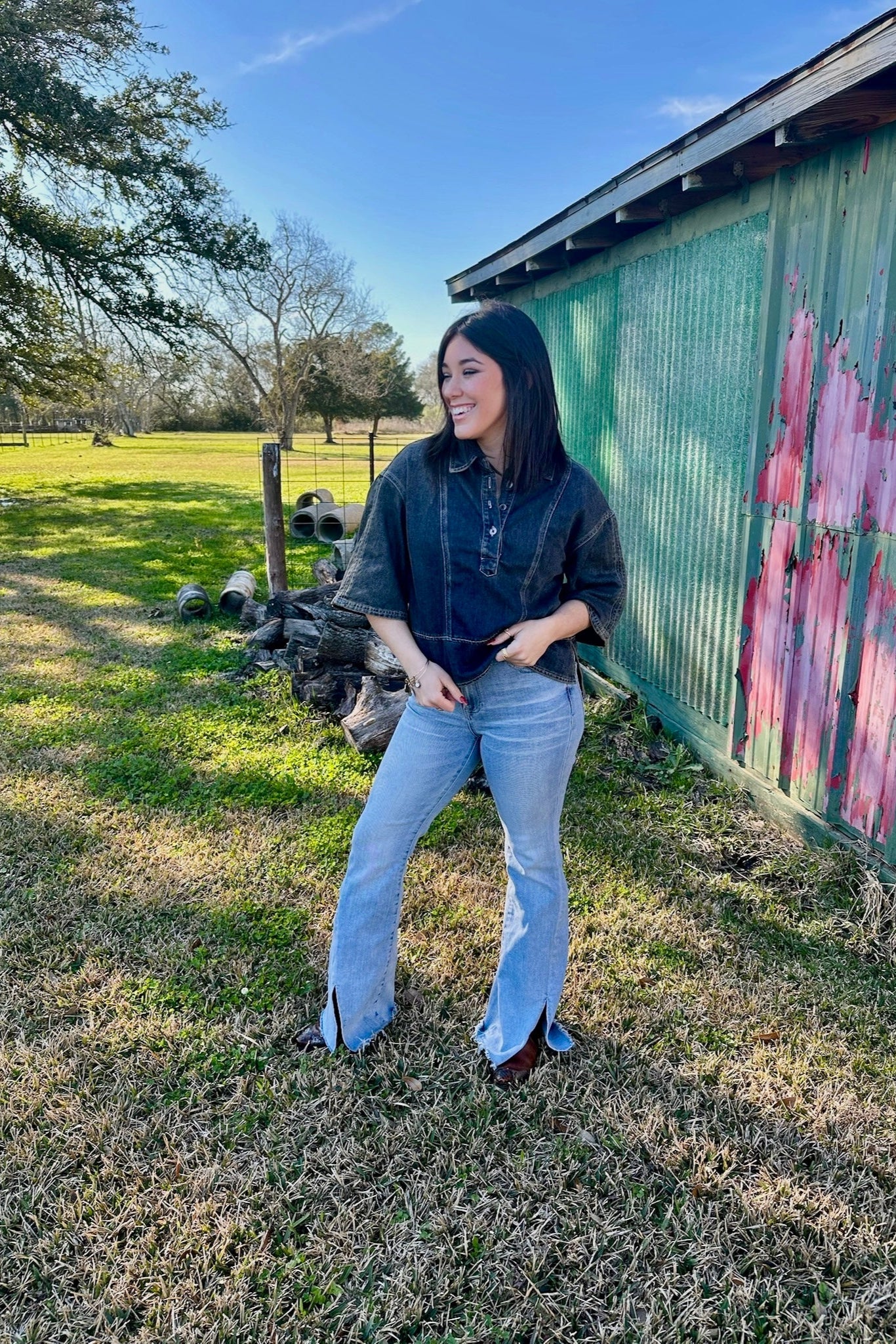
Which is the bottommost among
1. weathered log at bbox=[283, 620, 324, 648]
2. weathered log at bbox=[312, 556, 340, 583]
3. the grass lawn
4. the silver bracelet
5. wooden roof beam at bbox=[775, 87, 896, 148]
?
the grass lawn

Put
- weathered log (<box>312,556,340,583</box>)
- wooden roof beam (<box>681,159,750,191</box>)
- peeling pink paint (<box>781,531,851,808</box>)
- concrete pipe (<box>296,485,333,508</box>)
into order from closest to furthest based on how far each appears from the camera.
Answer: peeling pink paint (<box>781,531,851,808</box>) < wooden roof beam (<box>681,159,750,191</box>) < weathered log (<box>312,556,340,583</box>) < concrete pipe (<box>296,485,333,508</box>)

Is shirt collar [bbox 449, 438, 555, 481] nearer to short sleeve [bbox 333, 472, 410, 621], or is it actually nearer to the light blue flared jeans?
short sleeve [bbox 333, 472, 410, 621]

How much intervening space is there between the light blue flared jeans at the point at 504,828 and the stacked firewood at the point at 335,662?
1.96 m

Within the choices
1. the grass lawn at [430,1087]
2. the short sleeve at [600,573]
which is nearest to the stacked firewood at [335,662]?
the grass lawn at [430,1087]

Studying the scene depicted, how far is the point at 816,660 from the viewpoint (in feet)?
11.8

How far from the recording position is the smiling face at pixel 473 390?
2.11m

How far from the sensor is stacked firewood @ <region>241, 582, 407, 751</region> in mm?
4805

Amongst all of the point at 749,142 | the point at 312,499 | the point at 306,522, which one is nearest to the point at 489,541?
the point at 749,142

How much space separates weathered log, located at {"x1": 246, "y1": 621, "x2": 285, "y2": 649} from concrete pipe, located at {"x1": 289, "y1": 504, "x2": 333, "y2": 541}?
560cm

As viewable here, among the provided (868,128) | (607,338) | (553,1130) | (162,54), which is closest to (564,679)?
(553,1130)

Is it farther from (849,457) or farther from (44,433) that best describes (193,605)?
(44,433)

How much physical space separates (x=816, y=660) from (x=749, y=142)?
2.07 m

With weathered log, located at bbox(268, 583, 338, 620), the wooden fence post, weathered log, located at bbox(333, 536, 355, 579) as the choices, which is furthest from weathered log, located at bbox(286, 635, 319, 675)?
weathered log, located at bbox(333, 536, 355, 579)

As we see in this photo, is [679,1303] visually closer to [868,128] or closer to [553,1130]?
[553,1130]
